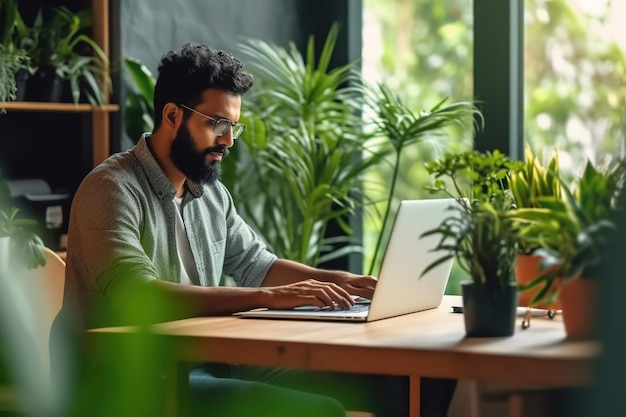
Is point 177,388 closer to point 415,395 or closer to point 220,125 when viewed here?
point 415,395

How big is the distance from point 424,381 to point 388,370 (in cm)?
76

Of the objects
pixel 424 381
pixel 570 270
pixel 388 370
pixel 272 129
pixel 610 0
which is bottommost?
pixel 424 381

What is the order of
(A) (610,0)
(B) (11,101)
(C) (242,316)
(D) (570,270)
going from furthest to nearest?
(A) (610,0) < (B) (11,101) < (C) (242,316) < (D) (570,270)

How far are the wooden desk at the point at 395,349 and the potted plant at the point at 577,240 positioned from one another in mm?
74

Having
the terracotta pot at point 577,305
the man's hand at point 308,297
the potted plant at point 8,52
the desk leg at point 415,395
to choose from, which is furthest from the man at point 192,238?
the potted plant at point 8,52

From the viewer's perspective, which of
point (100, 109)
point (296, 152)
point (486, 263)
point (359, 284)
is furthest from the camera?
point (296, 152)

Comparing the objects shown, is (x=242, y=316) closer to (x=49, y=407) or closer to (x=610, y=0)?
(x=49, y=407)

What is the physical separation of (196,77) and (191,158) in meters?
0.25

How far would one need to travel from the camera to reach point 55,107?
3.45 m

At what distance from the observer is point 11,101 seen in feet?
11.1

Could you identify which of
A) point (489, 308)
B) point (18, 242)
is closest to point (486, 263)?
point (489, 308)

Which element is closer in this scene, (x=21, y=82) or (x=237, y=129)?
(x=237, y=129)

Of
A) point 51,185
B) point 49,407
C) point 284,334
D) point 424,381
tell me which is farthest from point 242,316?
point 51,185

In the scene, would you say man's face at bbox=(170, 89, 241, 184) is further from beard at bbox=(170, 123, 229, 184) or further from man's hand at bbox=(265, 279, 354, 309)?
man's hand at bbox=(265, 279, 354, 309)
